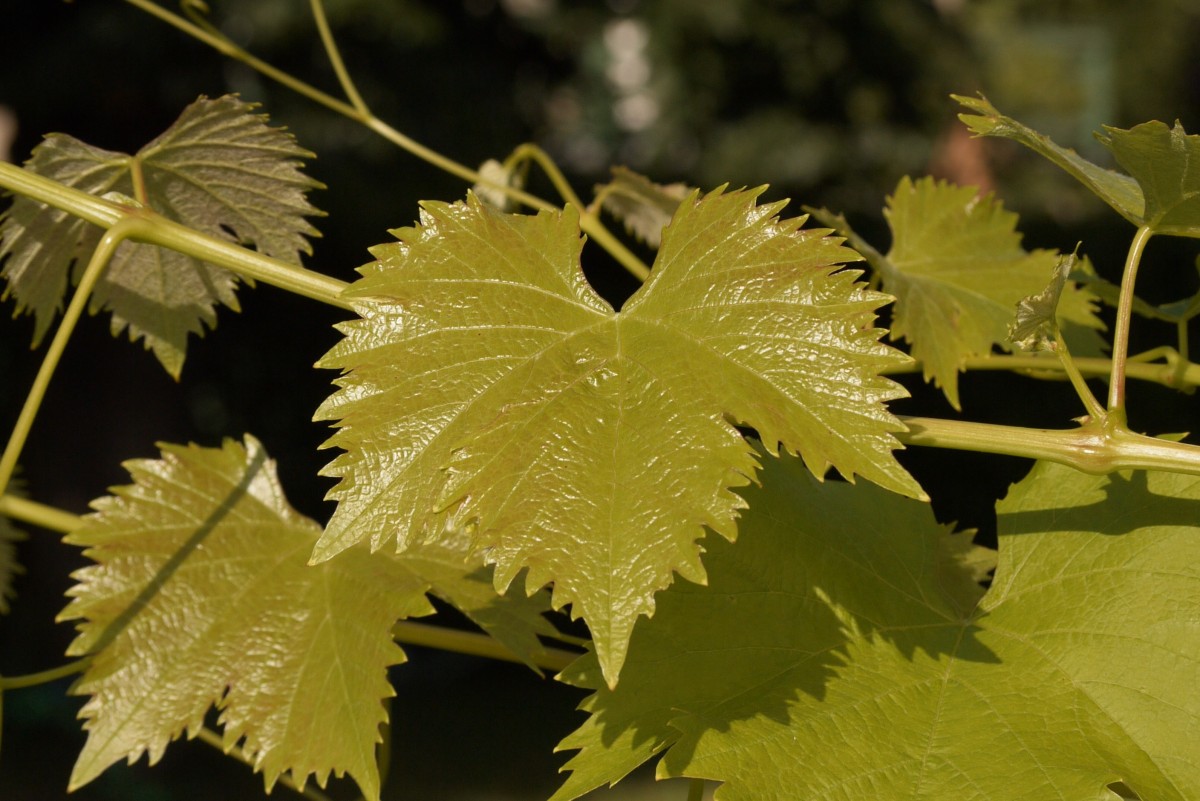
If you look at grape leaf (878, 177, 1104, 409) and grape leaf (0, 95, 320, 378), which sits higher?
grape leaf (0, 95, 320, 378)

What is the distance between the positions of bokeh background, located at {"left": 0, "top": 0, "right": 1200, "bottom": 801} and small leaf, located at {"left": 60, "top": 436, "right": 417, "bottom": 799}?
13.6 ft

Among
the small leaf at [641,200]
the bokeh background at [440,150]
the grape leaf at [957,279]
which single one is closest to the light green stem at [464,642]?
the grape leaf at [957,279]

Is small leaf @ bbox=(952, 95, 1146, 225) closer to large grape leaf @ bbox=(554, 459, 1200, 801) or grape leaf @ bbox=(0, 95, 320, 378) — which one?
large grape leaf @ bbox=(554, 459, 1200, 801)

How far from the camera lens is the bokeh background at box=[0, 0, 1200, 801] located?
589 centimetres

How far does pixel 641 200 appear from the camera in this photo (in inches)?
37.5

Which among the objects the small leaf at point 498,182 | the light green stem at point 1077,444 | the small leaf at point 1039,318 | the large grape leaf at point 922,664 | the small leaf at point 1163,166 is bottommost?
the large grape leaf at point 922,664

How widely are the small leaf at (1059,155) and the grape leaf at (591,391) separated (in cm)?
11

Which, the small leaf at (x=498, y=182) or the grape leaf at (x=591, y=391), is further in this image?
the small leaf at (x=498, y=182)

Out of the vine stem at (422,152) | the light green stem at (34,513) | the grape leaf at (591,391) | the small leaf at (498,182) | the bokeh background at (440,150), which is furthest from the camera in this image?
the bokeh background at (440,150)

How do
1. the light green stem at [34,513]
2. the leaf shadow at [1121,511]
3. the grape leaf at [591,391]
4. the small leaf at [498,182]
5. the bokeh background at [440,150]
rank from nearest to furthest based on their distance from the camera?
1. the grape leaf at [591,391]
2. the leaf shadow at [1121,511]
3. the light green stem at [34,513]
4. the small leaf at [498,182]
5. the bokeh background at [440,150]

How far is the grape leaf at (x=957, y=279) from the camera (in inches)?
27.4

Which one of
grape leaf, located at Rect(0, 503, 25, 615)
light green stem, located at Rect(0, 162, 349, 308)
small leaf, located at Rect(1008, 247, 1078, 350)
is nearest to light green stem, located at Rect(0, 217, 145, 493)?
light green stem, located at Rect(0, 162, 349, 308)

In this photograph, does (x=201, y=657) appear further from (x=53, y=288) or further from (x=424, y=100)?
(x=424, y=100)

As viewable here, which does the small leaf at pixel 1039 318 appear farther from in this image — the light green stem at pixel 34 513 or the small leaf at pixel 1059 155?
the light green stem at pixel 34 513
